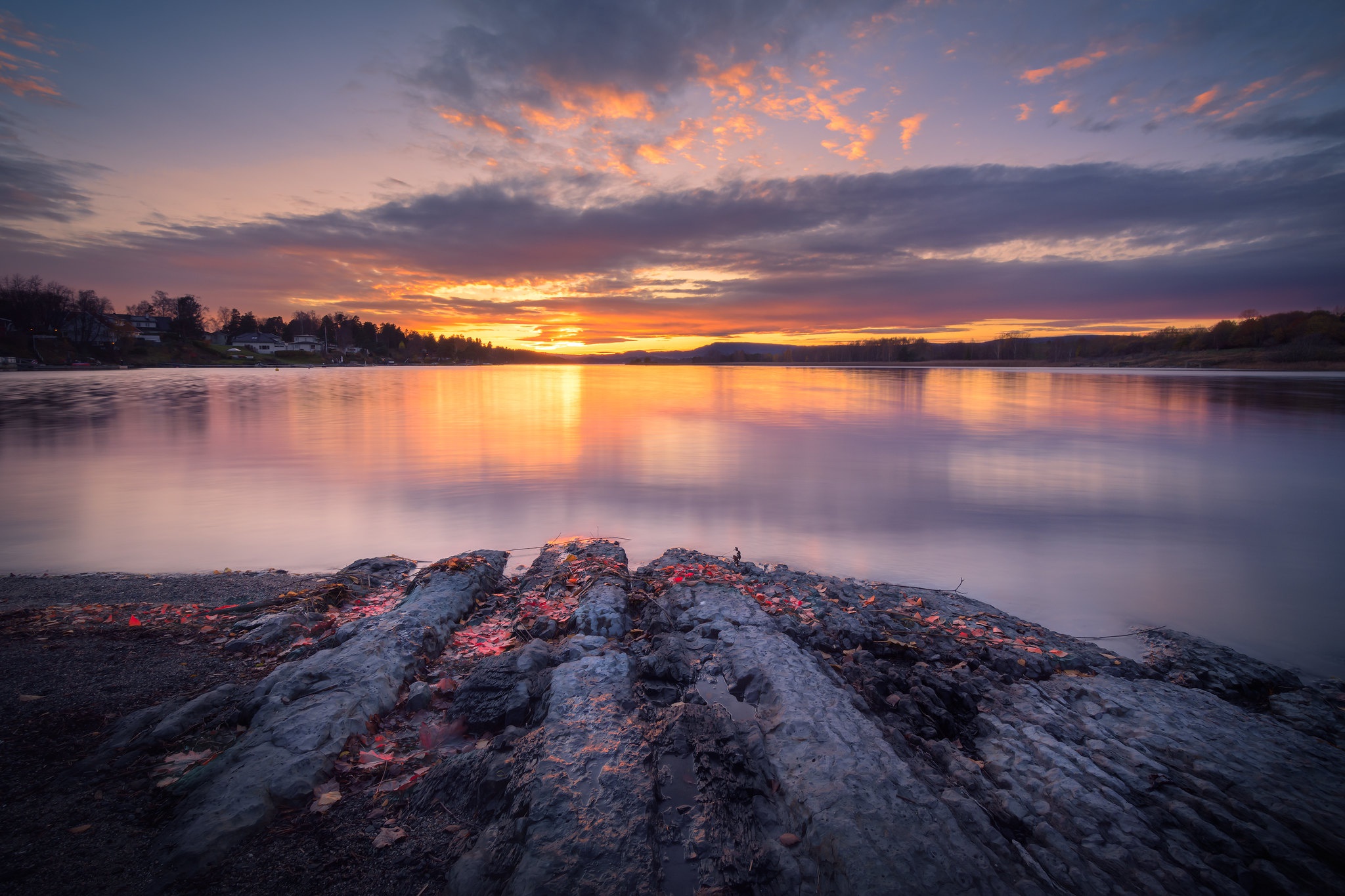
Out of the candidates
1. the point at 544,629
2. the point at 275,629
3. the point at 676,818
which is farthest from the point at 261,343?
the point at 676,818

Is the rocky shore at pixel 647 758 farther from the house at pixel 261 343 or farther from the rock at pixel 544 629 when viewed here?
the house at pixel 261 343

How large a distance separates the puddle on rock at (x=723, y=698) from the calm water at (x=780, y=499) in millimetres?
3865

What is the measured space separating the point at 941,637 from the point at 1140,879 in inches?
102

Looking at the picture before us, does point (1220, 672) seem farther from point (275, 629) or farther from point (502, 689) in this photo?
point (275, 629)

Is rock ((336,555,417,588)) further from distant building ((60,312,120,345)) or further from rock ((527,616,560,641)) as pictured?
distant building ((60,312,120,345))

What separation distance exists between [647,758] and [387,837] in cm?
148

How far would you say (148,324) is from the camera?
359ft

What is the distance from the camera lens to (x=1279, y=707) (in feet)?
14.1

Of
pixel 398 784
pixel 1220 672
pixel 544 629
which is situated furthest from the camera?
pixel 544 629

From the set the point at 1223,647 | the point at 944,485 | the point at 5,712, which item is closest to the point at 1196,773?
the point at 1223,647

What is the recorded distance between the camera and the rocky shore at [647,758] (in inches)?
105

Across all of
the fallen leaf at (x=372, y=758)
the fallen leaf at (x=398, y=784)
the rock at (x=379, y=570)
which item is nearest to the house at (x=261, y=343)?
the rock at (x=379, y=570)

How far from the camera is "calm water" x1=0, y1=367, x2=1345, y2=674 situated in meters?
7.73

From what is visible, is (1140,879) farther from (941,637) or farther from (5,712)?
(5,712)
